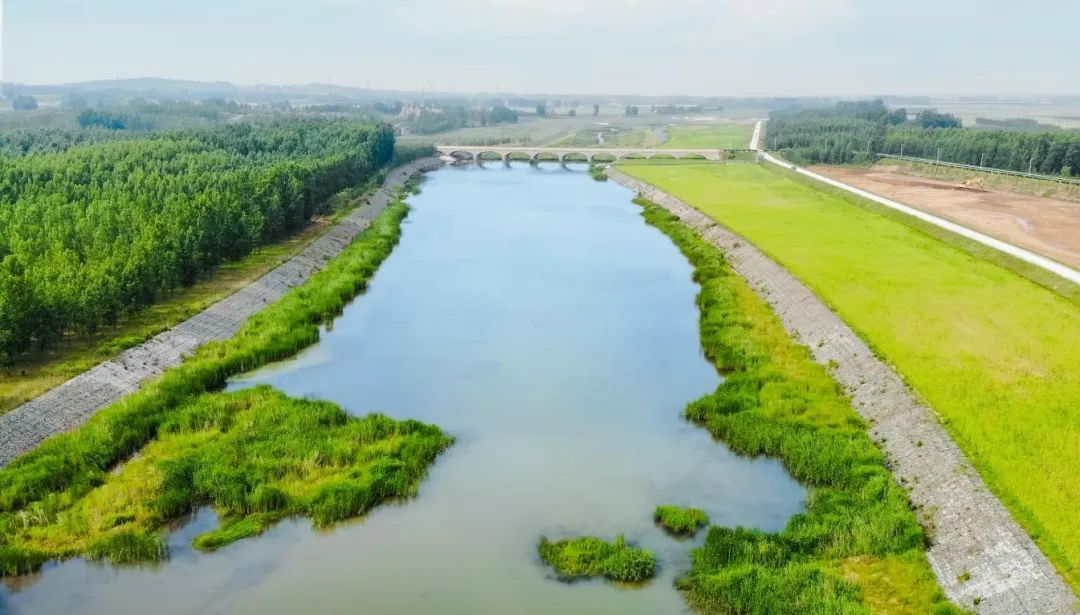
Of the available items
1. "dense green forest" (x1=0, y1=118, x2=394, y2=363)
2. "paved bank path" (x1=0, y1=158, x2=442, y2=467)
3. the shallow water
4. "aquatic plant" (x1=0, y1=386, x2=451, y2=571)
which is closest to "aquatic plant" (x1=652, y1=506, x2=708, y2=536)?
the shallow water

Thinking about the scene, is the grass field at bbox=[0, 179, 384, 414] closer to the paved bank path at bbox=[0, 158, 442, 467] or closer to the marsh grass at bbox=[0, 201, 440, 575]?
the paved bank path at bbox=[0, 158, 442, 467]

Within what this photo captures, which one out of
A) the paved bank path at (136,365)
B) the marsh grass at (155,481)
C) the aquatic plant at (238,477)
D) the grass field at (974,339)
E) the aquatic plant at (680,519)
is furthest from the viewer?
the paved bank path at (136,365)

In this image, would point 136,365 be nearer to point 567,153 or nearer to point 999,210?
point 999,210

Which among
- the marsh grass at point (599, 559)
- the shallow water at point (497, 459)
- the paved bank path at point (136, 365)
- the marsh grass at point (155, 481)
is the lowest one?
the shallow water at point (497, 459)

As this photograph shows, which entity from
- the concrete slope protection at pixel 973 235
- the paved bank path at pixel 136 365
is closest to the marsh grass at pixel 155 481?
the paved bank path at pixel 136 365

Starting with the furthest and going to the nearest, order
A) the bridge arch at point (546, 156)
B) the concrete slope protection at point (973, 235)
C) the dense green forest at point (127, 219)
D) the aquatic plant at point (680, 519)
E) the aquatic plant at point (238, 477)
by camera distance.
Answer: the bridge arch at point (546, 156) → the concrete slope protection at point (973, 235) → the dense green forest at point (127, 219) → the aquatic plant at point (680, 519) → the aquatic plant at point (238, 477)

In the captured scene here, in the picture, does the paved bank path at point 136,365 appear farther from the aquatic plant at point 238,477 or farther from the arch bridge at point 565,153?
the arch bridge at point 565,153

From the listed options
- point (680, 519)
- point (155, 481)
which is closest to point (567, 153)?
point (155, 481)
